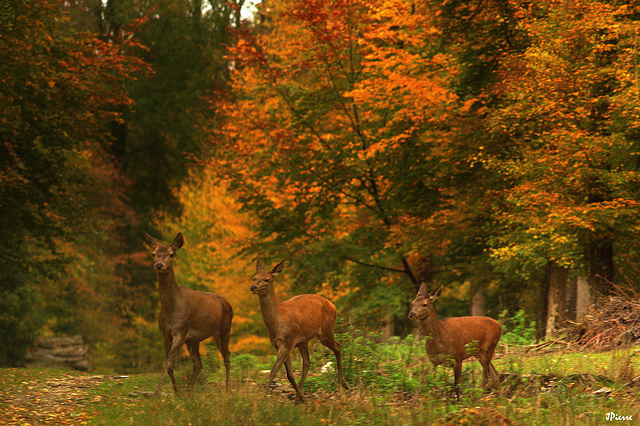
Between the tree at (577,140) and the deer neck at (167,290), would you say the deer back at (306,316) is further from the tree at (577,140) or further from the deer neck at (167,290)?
the tree at (577,140)

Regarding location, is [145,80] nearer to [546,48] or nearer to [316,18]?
[316,18]

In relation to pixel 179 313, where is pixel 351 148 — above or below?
above

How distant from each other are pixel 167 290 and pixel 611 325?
27.0 ft

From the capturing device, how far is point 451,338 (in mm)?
11000

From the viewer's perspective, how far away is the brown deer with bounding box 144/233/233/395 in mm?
11469

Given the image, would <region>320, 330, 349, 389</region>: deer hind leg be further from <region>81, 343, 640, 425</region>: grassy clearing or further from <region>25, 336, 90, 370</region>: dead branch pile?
<region>25, 336, 90, 370</region>: dead branch pile

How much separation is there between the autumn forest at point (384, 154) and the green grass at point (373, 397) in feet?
4.15

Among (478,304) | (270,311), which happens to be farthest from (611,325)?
(478,304)

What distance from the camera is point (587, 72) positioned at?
15.9 metres

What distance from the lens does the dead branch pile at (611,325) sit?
14281mm

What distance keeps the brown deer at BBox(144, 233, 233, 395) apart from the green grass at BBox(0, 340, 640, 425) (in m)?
0.40

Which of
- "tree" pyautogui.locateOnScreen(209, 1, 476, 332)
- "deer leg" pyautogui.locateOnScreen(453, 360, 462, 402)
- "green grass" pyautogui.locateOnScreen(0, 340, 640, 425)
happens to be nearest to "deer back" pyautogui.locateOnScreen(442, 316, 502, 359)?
"deer leg" pyautogui.locateOnScreen(453, 360, 462, 402)

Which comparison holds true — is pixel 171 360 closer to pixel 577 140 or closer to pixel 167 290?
pixel 167 290

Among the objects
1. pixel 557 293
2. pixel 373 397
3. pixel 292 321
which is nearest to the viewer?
pixel 373 397
